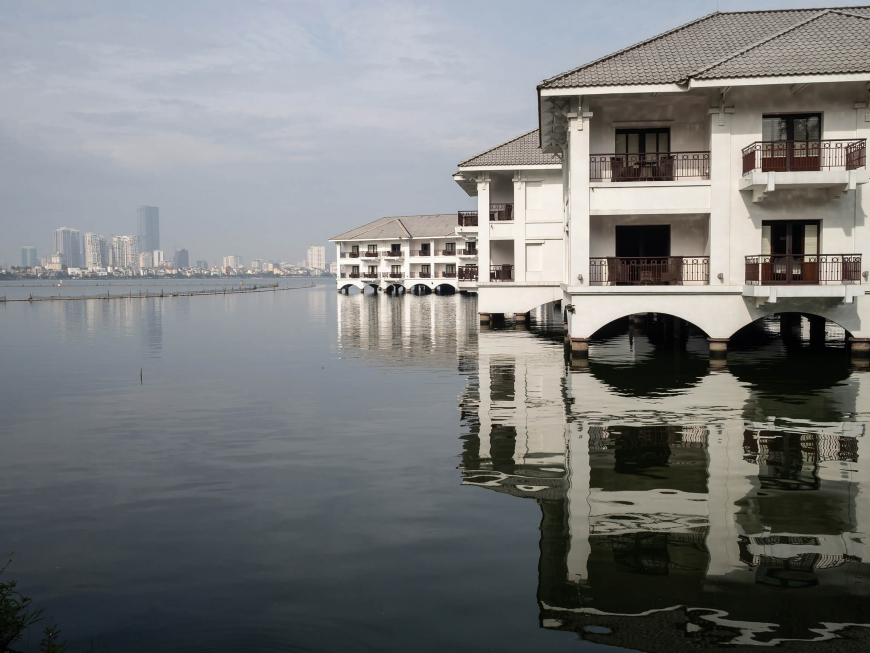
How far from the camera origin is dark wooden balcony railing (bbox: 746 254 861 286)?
20922 mm

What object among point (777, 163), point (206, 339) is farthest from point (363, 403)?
point (206, 339)

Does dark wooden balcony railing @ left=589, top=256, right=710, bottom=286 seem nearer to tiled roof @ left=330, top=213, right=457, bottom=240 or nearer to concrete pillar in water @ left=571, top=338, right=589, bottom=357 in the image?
concrete pillar in water @ left=571, top=338, right=589, bottom=357

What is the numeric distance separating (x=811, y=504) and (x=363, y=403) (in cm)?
953

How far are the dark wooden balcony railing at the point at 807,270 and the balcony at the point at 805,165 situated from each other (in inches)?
70.8

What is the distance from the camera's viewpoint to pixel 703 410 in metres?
14.8

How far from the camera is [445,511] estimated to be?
29.0 feet

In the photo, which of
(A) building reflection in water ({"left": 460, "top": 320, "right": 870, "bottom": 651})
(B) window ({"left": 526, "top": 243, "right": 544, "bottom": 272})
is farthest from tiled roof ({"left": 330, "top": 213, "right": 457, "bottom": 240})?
(A) building reflection in water ({"left": 460, "top": 320, "right": 870, "bottom": 651})

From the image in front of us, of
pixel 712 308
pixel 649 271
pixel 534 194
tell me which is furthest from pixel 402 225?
pixel 712 308

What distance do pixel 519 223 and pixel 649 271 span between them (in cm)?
1366

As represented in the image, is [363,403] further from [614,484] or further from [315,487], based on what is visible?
[614,484]

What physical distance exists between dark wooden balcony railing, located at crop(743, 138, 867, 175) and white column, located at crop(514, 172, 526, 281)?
15547mm

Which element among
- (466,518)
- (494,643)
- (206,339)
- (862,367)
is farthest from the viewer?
(206,339)

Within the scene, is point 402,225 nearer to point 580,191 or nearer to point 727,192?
point 580,191

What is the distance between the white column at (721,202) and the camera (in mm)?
21422
